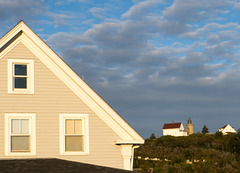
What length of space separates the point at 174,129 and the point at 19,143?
413 feet

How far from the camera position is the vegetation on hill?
4300 cm

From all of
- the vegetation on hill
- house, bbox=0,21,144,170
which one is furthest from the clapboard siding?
the vegetation on hill

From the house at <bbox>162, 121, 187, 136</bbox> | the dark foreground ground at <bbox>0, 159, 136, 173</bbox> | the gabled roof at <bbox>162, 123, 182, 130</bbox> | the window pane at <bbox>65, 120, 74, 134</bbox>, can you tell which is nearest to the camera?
the dark foreground ground at <bbox>0, 159, 136, 173</bbox>

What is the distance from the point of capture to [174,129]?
14138 centimetres

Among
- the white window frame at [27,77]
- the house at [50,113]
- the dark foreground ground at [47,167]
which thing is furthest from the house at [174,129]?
the dark foreground ground at [47,167]

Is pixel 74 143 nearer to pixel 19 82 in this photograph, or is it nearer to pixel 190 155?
pixel 19 82

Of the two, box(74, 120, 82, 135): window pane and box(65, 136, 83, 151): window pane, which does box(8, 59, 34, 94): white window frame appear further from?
box(65, 136, 83, 151): window pane

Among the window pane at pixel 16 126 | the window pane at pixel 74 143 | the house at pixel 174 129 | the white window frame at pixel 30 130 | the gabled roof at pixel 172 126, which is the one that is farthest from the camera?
the gabled roof at pixel 172 126

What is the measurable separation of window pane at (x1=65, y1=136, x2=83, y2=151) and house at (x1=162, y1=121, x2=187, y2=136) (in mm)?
122267

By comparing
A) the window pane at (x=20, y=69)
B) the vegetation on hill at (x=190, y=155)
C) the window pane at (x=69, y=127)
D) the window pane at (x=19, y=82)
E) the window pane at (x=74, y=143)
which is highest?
the window pane at (x=20, y=69)

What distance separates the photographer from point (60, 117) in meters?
19.2

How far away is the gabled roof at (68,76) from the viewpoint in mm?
18938

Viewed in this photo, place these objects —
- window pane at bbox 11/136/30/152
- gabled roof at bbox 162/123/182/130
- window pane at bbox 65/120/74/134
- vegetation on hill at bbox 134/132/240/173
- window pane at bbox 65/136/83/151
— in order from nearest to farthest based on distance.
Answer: window pane at bbox 11/136/30/152 < window pane at bbox 65/136/83/151 < window pane at bbox 65/120/74/134 < vegetation on hill at bbox 134/132/240/173 < gabled roof at bbox 162/123/182/130

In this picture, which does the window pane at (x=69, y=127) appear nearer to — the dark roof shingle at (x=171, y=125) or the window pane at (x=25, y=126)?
the window pane at (x=25, y=126)
